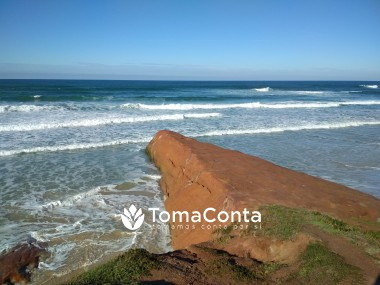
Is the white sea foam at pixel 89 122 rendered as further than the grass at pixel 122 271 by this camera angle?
Yes

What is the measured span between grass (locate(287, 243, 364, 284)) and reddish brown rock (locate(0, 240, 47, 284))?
4.28m

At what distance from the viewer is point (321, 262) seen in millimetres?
4211

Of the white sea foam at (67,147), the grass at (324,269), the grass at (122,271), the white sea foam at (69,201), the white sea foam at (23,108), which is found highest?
the white sea foam at (23,108)

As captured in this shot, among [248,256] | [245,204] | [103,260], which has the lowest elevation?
[103,260]

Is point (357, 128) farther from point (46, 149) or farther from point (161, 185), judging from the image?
point (46, 149)

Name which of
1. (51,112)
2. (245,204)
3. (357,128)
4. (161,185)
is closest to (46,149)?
(161,185)

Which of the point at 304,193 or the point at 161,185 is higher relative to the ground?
the point at 304,193

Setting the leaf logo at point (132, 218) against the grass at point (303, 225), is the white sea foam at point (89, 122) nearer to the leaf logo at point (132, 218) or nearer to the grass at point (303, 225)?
the leaf logo at point (132, 218)

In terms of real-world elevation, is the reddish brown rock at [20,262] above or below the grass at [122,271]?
below

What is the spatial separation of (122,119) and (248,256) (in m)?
18.9

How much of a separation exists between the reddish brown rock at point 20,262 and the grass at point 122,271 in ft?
5.51

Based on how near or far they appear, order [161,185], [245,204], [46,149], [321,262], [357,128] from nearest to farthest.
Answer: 1. [321,262]
2. [245,204]
3. [161,185]
4. [46,149]
5. [357,128]

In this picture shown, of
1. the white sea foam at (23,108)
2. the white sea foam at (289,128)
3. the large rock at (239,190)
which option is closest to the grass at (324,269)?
the large rock at (239,190)

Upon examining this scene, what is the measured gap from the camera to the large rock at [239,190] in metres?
6.02
